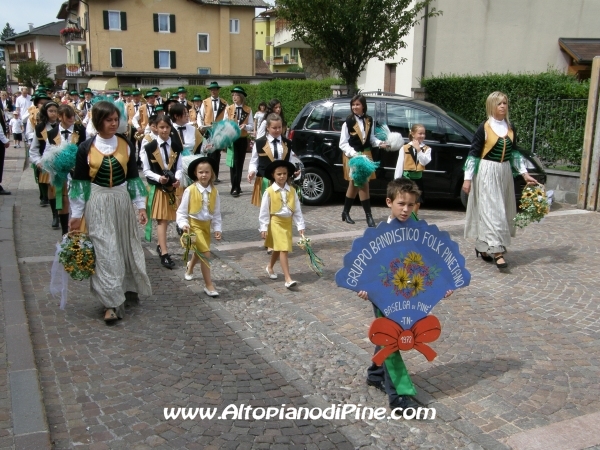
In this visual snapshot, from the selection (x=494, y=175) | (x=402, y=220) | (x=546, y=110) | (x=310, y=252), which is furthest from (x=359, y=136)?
(x=546, y=110)

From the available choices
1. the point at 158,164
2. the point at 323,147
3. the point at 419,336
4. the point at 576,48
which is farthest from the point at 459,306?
the point at 576,48

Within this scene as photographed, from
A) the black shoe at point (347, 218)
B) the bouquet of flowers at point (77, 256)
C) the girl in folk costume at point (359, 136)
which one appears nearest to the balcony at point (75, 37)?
the black shoe at point (347, 218)

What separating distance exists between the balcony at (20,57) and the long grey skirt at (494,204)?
8686 cm

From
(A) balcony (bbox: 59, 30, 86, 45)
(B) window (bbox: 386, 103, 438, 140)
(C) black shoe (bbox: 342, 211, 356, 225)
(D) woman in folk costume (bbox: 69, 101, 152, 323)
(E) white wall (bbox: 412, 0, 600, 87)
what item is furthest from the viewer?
(A) balcony (bbox: 59, 30, 86, 45)

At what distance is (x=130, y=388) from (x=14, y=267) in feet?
10.9

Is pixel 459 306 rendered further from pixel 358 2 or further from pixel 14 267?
pixel 358 2

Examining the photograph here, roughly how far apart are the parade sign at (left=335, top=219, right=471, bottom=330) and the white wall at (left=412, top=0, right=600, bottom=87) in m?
17.5

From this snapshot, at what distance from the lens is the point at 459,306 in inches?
235

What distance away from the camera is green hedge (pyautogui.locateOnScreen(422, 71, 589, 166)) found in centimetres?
1202

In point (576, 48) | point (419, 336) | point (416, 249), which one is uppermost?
point (576, 48)

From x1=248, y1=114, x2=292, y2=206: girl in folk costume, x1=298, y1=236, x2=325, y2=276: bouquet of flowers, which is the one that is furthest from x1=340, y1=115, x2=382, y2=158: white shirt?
x1=298, y1=236, x2=325, y2=276: bouquet of flowers

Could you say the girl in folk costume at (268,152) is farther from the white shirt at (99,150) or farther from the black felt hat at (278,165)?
the white shirt at (99,150)

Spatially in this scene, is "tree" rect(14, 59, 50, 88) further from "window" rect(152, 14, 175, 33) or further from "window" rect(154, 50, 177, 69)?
"window" rect(152, 14, 175, 33)
